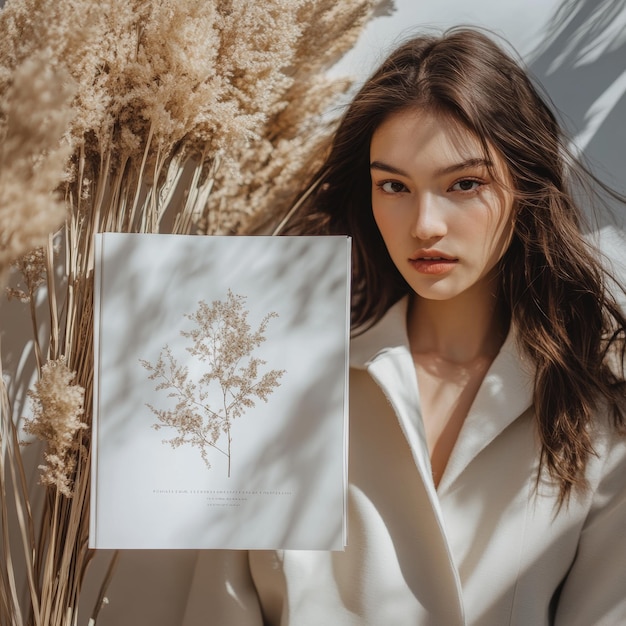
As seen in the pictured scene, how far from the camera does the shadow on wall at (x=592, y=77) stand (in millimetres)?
1365

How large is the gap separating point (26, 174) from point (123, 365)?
363 millimetres

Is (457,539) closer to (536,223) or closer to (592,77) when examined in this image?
(536,223)

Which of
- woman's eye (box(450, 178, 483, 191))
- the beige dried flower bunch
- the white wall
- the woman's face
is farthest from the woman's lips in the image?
the white wall

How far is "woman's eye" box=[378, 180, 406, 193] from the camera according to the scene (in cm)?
115

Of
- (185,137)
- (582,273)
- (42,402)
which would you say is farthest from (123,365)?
(582,273)

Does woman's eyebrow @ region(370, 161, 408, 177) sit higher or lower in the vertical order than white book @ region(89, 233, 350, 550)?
higher

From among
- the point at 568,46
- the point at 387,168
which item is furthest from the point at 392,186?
the point at 568,46

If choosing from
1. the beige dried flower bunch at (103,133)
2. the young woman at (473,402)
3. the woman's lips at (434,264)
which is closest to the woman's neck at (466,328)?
the young woman at (473,402)

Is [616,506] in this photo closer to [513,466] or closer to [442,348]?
[513,466]

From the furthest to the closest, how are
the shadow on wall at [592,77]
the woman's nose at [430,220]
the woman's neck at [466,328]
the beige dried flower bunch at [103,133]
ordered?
the shadow on wall at [592,77], the woman's neck at [466,328], the woman's nose at [430,220], the beige dried flower bunch at [103,133]

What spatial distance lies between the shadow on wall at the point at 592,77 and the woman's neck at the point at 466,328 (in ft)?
1.05

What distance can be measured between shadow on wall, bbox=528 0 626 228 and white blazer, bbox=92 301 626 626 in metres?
Answer: 0.44

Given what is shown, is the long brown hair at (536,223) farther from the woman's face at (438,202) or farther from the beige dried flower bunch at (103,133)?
the beige dried flower bunch at (103,133)

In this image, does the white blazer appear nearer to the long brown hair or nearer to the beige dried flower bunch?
the long brown hair
